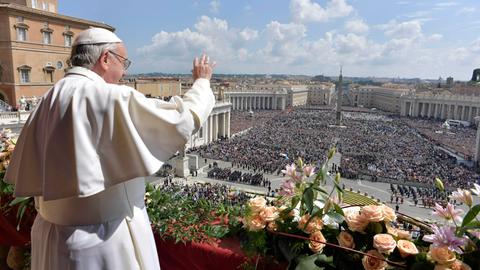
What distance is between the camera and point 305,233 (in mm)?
2346

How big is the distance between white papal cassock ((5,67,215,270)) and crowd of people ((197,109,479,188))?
24.4 meters

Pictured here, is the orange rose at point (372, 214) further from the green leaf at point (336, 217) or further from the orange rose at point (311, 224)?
the orange rose at point (311, 224)

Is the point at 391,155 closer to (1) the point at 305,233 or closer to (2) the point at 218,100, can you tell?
(2) the point at 218,100

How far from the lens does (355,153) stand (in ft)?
123

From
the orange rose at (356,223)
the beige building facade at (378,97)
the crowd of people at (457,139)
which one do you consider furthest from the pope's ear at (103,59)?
the beige building facade at (378,97)

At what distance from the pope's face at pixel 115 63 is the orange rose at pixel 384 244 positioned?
179 cm

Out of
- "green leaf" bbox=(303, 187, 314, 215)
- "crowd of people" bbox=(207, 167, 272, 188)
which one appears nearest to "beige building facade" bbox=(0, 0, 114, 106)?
"crowd of people" bbox=(207, 167, 272, 188)

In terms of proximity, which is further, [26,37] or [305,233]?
[26,37]

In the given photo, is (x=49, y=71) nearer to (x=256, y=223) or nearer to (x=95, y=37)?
(x=95, y=37)

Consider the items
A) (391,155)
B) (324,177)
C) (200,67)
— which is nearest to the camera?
(200,67)

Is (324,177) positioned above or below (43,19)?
below

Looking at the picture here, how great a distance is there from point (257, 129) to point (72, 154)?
53.9 metres

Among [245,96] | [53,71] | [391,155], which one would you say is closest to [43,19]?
[53,71]

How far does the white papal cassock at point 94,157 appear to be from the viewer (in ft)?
5.64
